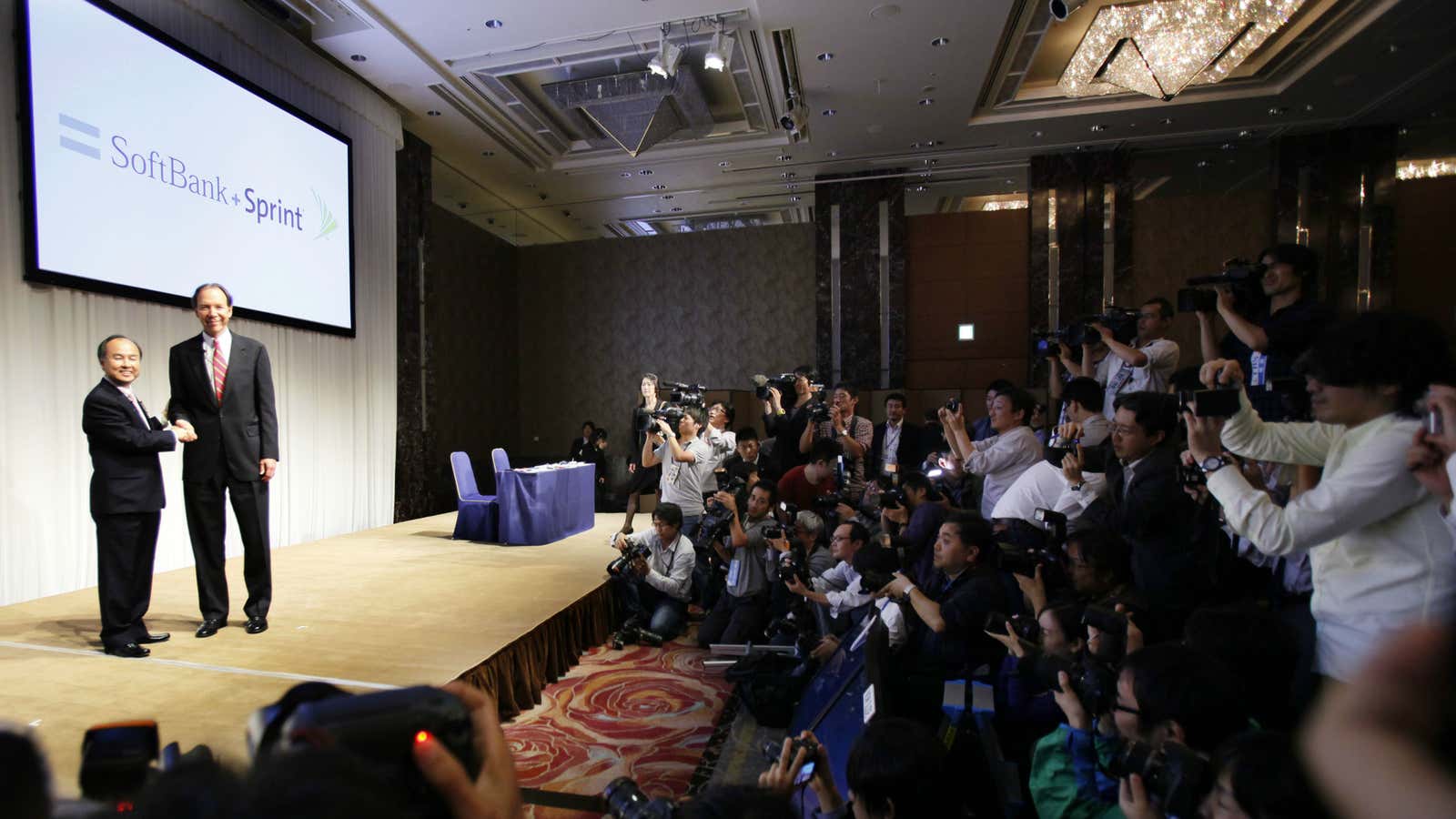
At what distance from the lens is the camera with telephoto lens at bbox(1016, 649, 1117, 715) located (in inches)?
52.6

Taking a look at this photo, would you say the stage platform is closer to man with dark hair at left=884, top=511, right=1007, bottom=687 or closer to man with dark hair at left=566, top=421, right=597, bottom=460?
man with dark hair at left=884, top=511, right=1007, bottom=687

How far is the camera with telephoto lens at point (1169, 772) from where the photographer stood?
934mm

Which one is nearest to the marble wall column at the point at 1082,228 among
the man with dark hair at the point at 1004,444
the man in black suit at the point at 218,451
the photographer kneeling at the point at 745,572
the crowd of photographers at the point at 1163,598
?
the crowd of photographers at the point at 1163,598

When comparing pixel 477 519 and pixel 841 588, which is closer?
pixel 841 588

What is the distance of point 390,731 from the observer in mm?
438

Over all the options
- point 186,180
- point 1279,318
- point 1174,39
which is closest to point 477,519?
point 186,180

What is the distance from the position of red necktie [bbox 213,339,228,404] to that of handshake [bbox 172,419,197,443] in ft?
0.62

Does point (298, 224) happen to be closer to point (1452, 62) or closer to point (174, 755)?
point (174, 755)

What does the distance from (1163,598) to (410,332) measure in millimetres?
6454

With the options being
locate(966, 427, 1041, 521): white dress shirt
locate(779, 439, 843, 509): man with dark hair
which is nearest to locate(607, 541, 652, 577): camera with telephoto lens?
locate(779, 439, 843, 509): man with dark hair

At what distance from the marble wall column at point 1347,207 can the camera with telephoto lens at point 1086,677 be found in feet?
23.9

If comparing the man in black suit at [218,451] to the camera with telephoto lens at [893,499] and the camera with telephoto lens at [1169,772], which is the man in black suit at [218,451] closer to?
the camera with telephoto lens at [893,499]

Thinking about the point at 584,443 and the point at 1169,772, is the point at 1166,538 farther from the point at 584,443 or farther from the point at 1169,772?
the point at 584,443

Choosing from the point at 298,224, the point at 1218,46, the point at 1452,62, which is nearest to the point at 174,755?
the point at 298,224
